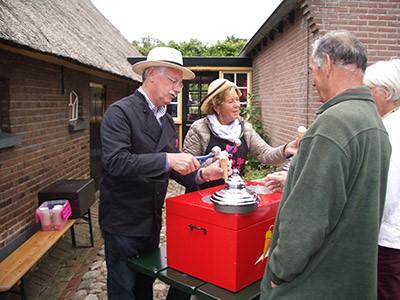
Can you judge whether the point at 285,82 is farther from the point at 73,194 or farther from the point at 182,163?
the point at 182,163

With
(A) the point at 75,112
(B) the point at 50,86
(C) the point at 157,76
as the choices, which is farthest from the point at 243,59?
(C) the point at 157,76

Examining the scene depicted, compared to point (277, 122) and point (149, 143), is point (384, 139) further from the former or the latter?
point (277, 122)

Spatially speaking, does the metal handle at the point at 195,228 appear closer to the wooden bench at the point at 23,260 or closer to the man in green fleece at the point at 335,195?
the man in green fleece at the point at 335,195

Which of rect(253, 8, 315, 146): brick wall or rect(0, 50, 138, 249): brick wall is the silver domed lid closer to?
rect(0, 50, 138, 249): brick wall

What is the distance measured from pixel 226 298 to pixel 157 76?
1.31m

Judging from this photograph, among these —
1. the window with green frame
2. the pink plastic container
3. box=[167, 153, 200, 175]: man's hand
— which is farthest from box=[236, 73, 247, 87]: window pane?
box=[167, 153, 200, 175]: man's hand

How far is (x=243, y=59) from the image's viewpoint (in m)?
13.3

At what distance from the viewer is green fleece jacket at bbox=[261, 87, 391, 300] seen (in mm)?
1445

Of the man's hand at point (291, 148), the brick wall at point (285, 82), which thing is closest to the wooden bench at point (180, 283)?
the man's hand at point (291, 148)

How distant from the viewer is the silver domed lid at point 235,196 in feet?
6.12

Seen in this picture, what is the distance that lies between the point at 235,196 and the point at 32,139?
365cm

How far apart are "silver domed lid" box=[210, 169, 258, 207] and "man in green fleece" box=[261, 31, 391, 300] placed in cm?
28

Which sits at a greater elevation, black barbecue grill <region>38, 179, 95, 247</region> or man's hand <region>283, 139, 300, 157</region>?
man's hand <region>283, 139, 300, 157</region>

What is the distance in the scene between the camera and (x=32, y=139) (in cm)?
484
